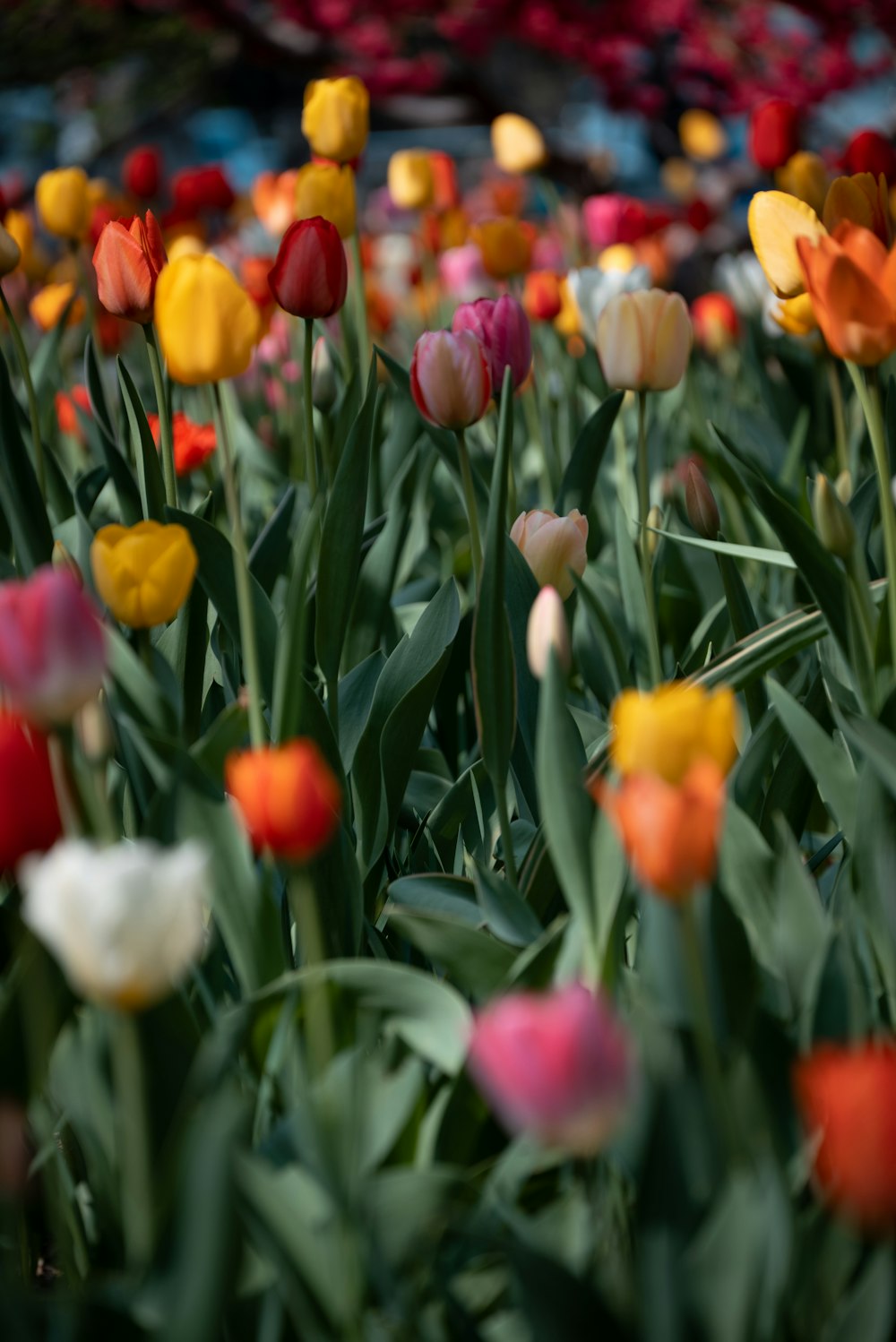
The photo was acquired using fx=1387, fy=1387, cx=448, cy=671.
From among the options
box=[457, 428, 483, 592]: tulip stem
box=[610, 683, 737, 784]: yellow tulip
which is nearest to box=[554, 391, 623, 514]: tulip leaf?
box=[457, 428, 483, 592]: tulip stem

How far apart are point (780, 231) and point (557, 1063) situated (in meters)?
0.68

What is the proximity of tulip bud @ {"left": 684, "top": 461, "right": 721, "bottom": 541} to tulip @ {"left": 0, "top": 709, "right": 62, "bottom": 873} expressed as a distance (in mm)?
631

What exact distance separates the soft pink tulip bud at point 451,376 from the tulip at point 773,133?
1.00 meters

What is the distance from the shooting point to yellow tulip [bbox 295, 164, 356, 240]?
1347mm

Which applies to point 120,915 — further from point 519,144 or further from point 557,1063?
point 519,144

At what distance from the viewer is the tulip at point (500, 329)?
111 cm

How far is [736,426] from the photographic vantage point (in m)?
2.08

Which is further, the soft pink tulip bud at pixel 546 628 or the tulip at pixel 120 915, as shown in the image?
the soft pink tulip bud at pixel 546 628

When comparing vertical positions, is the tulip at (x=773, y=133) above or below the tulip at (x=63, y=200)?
below

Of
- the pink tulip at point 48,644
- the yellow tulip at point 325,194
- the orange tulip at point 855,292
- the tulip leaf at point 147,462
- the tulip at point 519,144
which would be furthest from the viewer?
the tulip at point 519,144

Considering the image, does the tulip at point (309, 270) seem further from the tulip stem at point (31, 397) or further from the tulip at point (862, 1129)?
the tulip at point (862, 1129)

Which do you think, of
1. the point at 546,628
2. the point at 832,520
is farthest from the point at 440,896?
the point at 832,520

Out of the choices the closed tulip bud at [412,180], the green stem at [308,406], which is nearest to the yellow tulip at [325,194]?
the green stem at [308,406]

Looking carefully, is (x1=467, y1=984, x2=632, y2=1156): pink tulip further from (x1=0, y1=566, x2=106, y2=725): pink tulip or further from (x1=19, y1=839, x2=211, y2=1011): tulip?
(x1=0, y1=566, x2=106, y2=725): pink tulip
